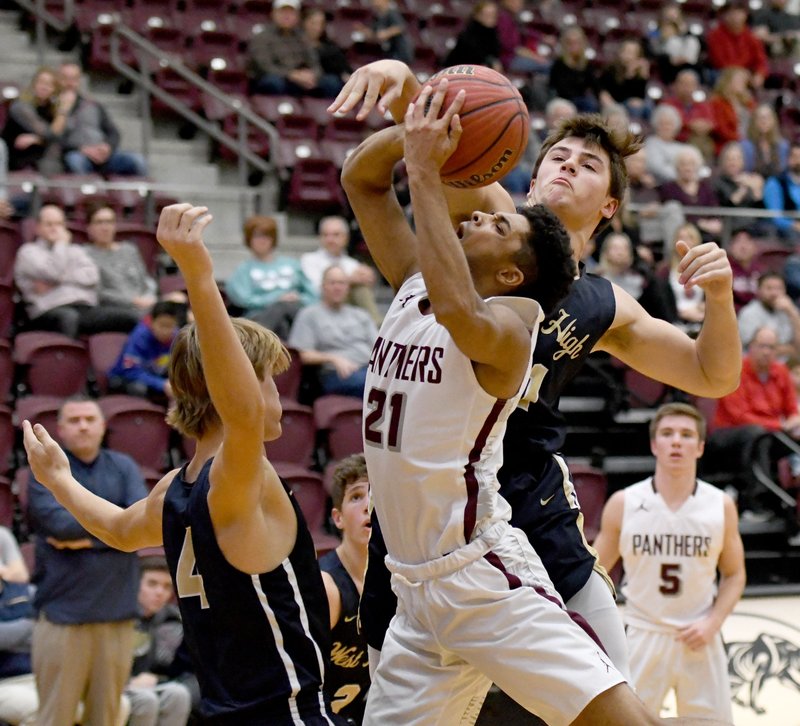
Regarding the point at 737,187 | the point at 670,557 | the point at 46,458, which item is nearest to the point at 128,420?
the point at 670,557

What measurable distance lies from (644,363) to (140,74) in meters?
8.63

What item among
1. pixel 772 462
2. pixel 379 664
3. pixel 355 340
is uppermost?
pixel 379 664

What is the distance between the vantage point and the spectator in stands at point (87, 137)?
10.1 m

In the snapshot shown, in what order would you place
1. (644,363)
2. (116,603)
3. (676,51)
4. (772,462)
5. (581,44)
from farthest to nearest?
(676,51), (581,44), (772,462), (116,603), (644,363)

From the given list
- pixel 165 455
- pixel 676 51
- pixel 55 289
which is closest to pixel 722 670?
pixel 165 455

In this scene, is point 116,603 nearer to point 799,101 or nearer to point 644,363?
point 644,363

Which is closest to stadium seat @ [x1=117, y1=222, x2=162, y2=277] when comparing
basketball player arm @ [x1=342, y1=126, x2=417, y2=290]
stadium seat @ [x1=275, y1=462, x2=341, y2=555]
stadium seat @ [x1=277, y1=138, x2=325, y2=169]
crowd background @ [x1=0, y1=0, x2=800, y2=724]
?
crowd background @ [x1=0, y1=0, x2=800, y2=724]

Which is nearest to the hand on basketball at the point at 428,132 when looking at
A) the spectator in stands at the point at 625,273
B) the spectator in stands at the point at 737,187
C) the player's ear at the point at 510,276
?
the player's ear at the point at 510,276

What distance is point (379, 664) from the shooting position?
3.35 m

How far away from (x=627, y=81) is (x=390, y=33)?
2.38m

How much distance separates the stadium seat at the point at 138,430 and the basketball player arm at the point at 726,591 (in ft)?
9.84

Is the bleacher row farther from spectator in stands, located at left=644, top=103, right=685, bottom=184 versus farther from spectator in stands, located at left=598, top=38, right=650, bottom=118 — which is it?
spectator in stands, located at left=598, top=38, right=650, bottom=118

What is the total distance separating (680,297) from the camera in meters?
10.2

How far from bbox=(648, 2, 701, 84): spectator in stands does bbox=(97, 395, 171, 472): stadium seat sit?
857 cm
